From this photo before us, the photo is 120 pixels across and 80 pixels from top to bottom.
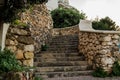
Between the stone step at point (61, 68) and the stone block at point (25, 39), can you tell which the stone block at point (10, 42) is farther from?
the stone step at point (61, 68)

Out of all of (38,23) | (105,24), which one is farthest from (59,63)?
(105,24)

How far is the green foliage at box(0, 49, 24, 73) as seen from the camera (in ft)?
24.2

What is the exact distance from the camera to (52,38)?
15953mm

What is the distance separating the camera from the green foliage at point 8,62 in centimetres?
737

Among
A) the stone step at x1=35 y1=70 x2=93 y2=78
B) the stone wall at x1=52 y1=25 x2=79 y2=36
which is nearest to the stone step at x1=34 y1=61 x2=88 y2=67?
the stone step at x1=35 y1=70 x2=93 y2=78

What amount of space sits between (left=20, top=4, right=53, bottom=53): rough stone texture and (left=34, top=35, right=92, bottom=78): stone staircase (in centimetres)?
52

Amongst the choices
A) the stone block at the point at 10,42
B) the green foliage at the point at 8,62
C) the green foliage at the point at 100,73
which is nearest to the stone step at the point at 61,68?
the green foliage at the point at 100,73

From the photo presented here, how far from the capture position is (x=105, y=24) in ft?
64.8

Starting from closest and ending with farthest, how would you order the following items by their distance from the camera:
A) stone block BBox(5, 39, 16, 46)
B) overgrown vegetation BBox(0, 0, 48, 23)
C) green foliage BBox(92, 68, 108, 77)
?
overgrown vegetation BBox(0, 0, 48, 23) < stone block BBox(5, 39, 16, 46) < green foliage BBox(92, 68, 108, 77)

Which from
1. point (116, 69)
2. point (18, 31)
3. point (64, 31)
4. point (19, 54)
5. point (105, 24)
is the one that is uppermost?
point (105, 24)

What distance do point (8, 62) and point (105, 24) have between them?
12.7 meters

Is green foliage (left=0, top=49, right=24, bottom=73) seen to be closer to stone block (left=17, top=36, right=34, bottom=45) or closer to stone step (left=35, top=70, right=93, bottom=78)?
stone block (left=17, top=36, right=34, bottom=45)

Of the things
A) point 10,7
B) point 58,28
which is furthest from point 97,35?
point 58,28

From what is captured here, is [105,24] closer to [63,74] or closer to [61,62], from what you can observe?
[61,62]
